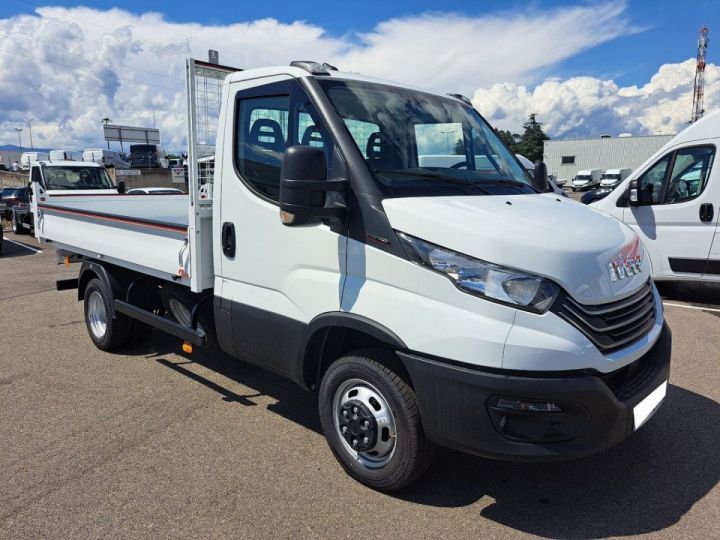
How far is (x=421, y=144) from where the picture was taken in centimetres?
357

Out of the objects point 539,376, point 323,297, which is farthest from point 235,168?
point 539,376

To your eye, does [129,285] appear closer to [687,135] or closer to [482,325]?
[482,325]

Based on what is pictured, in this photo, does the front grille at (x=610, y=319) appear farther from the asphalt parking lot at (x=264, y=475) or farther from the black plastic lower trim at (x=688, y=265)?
the black plastic lower trim at (x=688, y=265)

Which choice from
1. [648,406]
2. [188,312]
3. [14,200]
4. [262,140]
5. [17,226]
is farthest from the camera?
[14,200]

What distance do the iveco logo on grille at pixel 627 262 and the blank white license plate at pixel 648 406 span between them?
67cm

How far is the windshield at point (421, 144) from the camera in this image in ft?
10.6

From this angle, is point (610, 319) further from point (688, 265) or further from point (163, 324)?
point (688, 265)

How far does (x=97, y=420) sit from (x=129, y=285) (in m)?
1.57

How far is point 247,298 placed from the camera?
382 cm

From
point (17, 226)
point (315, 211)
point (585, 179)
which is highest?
point (585, 179)

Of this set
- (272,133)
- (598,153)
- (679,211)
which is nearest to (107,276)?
(272,133)

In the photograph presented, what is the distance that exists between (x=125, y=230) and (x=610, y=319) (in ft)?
13.7

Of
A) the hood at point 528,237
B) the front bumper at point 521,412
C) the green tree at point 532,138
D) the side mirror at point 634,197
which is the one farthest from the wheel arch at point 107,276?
the green tree at point 532,138

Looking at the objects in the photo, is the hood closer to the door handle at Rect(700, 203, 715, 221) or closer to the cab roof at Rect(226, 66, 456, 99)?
the cab roof at Rect(226, 66, 456, 99)
